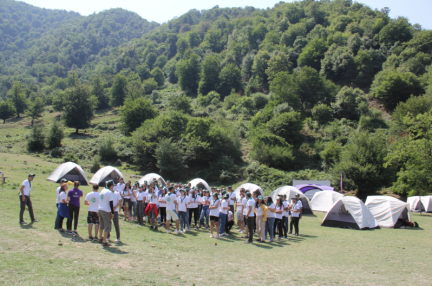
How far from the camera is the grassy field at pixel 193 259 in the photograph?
6.05 m

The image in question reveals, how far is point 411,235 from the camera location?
14.1 meters

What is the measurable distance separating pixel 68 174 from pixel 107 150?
21756mm

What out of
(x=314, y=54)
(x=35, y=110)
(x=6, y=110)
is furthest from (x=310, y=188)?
(x=6, y=110)

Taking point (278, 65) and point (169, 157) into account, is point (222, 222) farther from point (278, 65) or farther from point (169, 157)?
point (278, 65)

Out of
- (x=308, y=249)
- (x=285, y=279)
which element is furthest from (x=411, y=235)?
(x=285, y=279)

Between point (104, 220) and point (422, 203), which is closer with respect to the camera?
point (104, 220)

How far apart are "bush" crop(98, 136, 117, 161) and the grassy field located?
3619 centimetres

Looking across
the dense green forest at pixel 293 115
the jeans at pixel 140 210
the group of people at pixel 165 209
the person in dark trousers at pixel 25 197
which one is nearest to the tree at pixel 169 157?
the dense green forest at pixel 293 115

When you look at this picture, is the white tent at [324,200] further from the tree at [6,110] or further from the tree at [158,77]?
the tree at [158,77]

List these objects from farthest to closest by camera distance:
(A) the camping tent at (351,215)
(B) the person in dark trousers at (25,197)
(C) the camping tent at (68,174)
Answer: (C) the camping tent at (68,174) → (A) the camping tent at (351,215) → (B) the person in dark trousers at (25,197)

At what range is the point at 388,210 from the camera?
16.5 metres

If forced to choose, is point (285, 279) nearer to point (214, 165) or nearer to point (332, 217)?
point (332, 217)

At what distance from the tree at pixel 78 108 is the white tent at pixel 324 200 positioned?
5591 centimetres

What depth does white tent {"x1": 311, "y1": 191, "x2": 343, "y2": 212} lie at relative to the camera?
2361 cm
